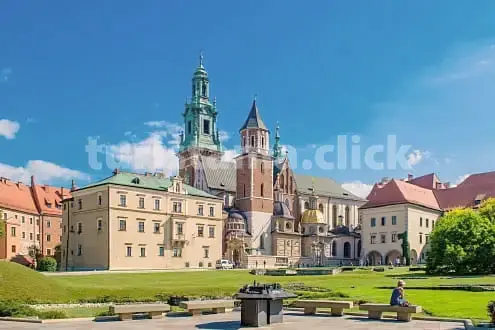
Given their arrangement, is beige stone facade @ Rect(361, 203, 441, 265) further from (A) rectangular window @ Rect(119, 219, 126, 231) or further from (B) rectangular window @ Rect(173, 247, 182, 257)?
(A) rectangular window @ Rect(119, 219, 126, 231)

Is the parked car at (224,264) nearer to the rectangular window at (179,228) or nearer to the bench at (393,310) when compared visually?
the rectangular window at (179,228)

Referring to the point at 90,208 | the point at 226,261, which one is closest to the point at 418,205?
the point at 226,261

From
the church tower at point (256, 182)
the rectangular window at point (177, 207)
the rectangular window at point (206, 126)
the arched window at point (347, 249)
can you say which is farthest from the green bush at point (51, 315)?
the rectangular window at point (206, 126)

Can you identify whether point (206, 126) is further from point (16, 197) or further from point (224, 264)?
point (224, 264)

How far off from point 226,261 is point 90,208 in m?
19.8

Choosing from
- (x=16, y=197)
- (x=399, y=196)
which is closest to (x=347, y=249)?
(x=399, y=196)

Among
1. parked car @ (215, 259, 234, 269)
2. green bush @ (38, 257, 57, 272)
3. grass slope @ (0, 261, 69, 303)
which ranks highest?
grass slope @ (0, 261, 69, 303)

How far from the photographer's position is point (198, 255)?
7800cm

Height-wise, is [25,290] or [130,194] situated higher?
[130,194]

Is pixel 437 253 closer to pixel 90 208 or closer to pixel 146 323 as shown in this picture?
pixel 146 323

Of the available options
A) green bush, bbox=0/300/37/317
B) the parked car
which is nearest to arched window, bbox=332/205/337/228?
the parked car

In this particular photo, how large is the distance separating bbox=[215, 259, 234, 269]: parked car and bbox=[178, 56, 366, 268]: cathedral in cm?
469

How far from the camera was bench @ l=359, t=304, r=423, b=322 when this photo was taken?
19.1m

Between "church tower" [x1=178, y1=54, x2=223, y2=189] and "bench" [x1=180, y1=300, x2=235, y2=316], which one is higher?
"church tower" [x1=178, y1=54, x2=223, y2=189]
